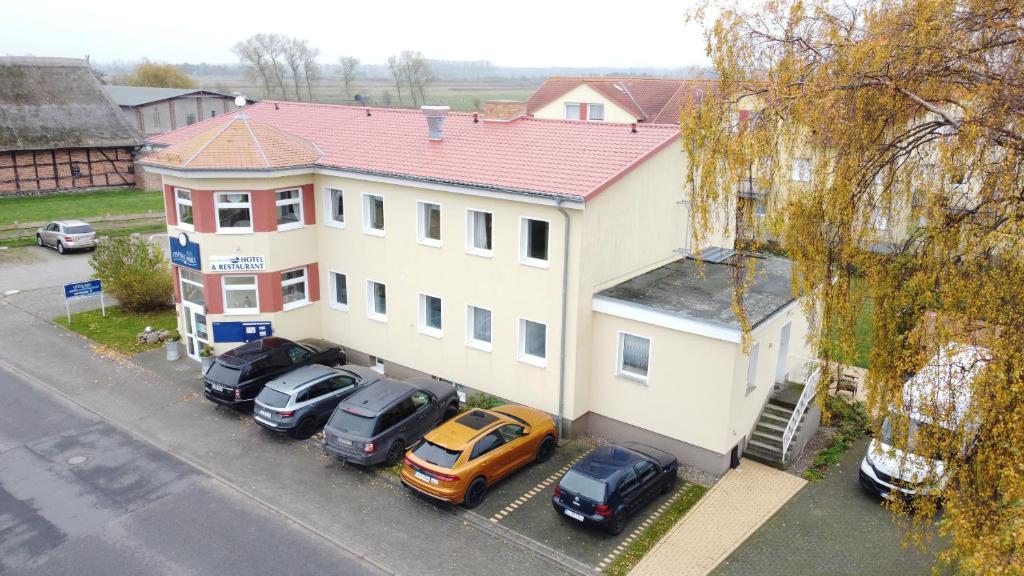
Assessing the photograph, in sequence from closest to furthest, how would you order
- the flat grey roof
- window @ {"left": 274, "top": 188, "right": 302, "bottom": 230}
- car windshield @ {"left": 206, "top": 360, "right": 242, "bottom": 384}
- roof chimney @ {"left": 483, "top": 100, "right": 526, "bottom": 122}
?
1. the flat grey roof
2. car windshield @ {"left": 206, "top": 360, "right": 242, "bottom": 384}
3. window @ {"left": 274, "top": 188, "right": 302, "bottom": 230}
4. roof chimney @ {"left": 483, "top": 100, "right": 526, "bottom": 122}

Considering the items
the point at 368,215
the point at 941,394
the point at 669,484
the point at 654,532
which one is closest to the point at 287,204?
the point at 368,215

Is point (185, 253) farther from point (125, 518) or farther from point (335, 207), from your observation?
point (125, 518)

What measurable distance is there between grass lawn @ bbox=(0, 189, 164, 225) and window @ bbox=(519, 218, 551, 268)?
113 feet

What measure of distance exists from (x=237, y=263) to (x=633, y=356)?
37.0 feet

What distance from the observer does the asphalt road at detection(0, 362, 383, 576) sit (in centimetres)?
1262

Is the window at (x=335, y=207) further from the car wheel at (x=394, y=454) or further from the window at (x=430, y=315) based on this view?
→ the car wheel at (x=394, y=454)

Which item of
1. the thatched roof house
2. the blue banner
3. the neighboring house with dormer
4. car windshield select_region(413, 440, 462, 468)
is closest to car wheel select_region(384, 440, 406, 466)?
car windshield select_region(413, 440, 462, 468)

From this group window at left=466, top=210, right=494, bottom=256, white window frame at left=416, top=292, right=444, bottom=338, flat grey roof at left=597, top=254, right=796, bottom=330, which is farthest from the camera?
white window frame at left=416, top=292, right=444, bottom=338

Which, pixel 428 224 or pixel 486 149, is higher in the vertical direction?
pixel 486 149

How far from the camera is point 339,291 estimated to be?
21812 mm

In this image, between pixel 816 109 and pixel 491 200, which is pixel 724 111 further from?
pixel 491 200

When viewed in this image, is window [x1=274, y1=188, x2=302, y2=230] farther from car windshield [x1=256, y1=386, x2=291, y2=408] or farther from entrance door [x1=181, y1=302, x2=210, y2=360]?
car windshield [x1=256, y1=386, x2=291, y2=408]

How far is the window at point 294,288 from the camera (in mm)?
21031

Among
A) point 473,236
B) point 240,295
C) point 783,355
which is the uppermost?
point 473,236
